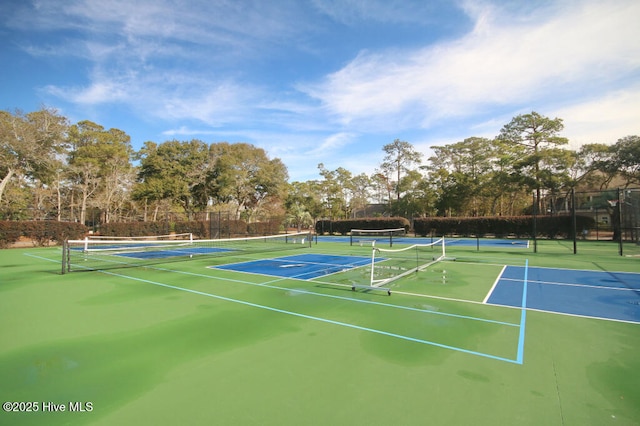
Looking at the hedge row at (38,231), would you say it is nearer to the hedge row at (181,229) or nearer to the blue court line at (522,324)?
the hedge row at (181,229)

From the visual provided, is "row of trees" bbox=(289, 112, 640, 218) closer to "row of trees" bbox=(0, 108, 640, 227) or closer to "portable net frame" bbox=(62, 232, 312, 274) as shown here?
"row of trees" bbox=(0, 108, 640, 227)

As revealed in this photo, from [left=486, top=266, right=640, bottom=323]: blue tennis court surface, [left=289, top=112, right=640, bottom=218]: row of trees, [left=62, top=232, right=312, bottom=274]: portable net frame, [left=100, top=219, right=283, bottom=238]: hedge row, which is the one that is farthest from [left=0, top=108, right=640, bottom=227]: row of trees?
[left=486, top=266, right=640, bottom=323]: blue tennis court surface

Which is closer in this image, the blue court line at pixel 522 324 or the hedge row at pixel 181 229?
the blue court line at pixel 522 324

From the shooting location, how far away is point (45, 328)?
5441 mm

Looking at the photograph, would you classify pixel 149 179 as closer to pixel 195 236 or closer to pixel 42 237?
pixel 195 236

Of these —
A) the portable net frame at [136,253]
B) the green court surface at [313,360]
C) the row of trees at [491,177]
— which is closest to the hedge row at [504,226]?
the row of trees at [491,177]

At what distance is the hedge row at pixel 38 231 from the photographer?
22.7 metres

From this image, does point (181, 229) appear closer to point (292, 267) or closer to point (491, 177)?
point (292, 267)

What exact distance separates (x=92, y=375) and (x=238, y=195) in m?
38.4

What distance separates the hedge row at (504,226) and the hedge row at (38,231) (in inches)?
1284

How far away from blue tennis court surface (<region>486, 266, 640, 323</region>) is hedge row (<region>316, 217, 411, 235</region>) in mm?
25096

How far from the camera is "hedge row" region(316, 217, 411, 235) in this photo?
1407 inches

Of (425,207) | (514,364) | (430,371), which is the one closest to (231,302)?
(430,371)

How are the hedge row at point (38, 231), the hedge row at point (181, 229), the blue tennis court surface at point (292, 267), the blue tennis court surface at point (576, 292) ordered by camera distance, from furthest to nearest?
the hedge row at point (181, 229) < the hedge row at point (38, 231) < the blue tennis court surface at point (292, 267) < the blue tennis court surface at point (576, 292)
